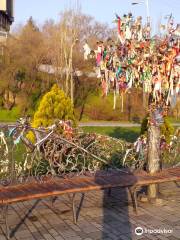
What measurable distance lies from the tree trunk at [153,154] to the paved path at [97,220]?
0.90 feet

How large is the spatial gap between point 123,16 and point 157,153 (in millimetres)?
2451

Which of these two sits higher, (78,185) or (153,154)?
(153,154)

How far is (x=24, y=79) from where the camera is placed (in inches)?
1084

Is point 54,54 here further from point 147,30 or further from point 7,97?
point 147,30

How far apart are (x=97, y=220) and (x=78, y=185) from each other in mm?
605

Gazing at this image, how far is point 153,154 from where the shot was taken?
643 cm

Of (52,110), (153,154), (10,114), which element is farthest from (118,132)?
(153,154)

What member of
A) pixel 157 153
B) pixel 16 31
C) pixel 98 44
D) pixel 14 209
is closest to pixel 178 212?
pixel 157 153

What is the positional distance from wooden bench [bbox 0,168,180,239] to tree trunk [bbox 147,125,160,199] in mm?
145

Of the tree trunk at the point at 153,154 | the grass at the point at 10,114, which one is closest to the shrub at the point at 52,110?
the tree trunk at the point at 153,154

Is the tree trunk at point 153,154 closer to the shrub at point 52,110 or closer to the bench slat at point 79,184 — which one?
the bench slat at point 79,184

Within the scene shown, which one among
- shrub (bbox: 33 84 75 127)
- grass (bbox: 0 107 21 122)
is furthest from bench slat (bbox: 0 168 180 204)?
grass (bbox: 0 107 21 122)

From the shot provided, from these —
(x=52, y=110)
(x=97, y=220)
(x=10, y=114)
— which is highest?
(x=52, y=110)

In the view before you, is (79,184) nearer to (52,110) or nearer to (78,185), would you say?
(78,185)
